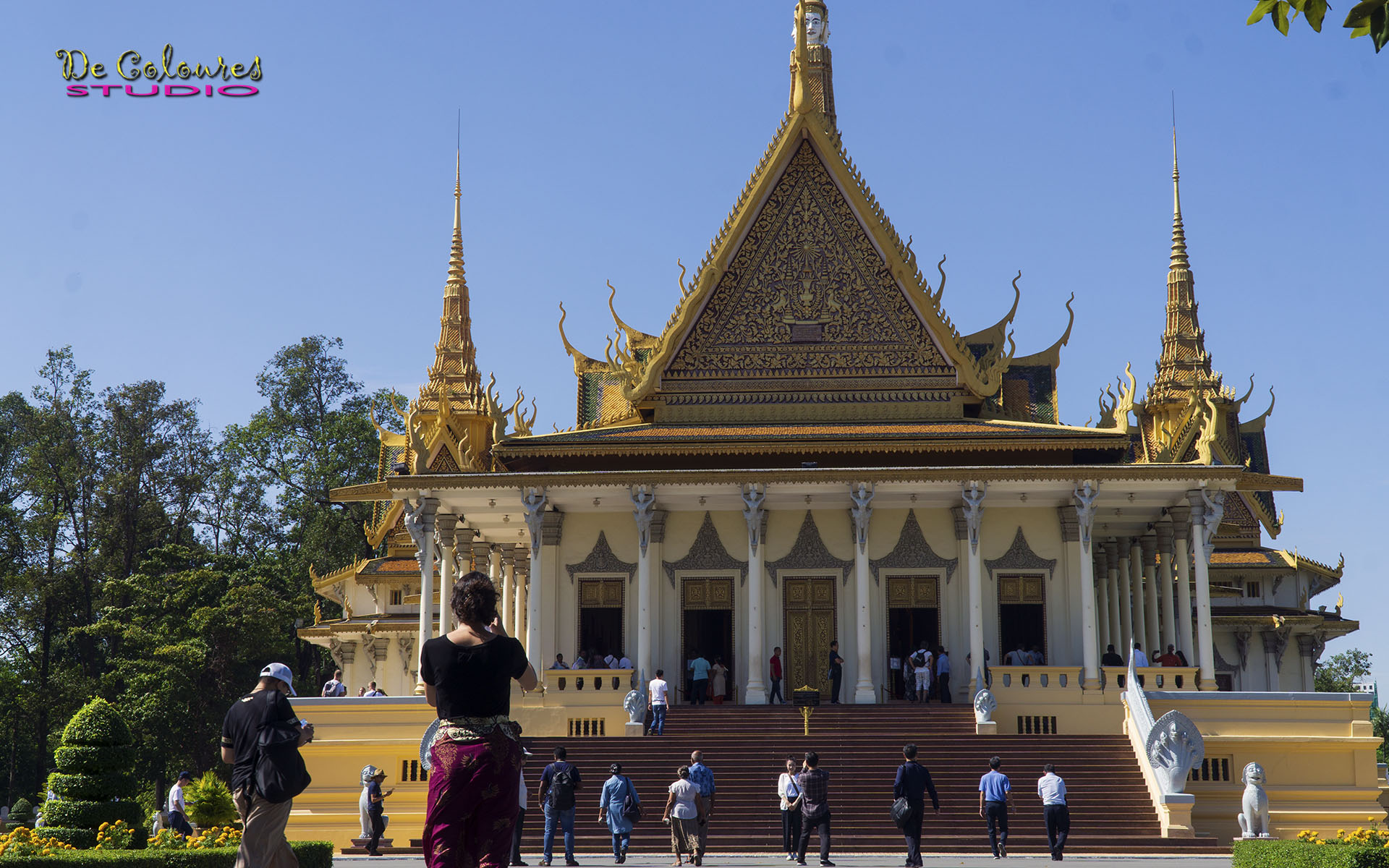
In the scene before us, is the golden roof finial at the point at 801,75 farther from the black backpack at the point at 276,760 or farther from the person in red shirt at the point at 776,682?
the black backpack at the point at 276,760

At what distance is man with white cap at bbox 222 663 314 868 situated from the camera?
8625 millimetres

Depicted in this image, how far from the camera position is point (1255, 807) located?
19047 millimetres

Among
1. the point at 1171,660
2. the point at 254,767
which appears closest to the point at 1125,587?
the point at 1171,660

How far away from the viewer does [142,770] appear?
42.4m

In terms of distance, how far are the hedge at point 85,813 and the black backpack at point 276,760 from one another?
32.5 ft

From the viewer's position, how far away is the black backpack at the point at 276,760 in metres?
8.60

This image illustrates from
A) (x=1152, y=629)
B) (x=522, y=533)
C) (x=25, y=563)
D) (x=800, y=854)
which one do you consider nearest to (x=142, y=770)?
(x=25, y=563)

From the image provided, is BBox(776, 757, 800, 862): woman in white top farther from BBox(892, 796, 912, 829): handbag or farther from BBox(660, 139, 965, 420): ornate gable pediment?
BBox(660, 139, 965, 420): ornate gable pediment

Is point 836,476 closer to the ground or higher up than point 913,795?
higher up

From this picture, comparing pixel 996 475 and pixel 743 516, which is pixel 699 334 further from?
pixel 996 475

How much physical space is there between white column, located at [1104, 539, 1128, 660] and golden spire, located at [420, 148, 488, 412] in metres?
18.8

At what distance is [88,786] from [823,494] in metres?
13.0

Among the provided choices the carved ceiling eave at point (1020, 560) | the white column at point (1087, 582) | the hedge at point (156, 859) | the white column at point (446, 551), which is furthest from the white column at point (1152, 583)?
the hedge at point (156, 859)

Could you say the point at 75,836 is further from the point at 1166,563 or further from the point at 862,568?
the point at 1166,563
